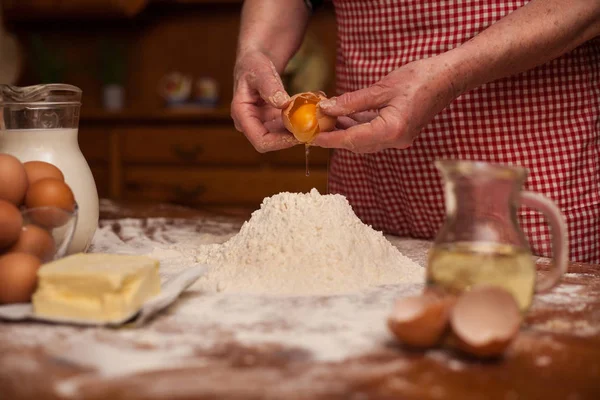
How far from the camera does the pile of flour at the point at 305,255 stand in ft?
3.34

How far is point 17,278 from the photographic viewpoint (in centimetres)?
85

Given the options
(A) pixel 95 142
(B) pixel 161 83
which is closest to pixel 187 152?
(A) pixel 95 142

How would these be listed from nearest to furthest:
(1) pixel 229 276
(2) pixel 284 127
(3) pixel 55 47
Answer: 1. (1) pixel 229 276
2. (2) pixel 284 127
3. (3) pixel 55 47

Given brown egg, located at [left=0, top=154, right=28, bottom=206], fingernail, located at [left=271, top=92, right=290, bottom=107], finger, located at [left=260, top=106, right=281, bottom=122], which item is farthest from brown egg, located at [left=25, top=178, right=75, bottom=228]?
finger, located at [left=260, top=106, right=281, bottom=122]

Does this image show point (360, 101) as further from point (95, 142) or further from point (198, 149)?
point (95, 142)

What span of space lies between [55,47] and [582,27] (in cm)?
335

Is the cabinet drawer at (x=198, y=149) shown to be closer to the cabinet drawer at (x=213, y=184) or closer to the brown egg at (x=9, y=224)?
the cabinet drawer at (x=213, y=184)

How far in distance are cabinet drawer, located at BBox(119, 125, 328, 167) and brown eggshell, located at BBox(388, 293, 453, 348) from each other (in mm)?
2590

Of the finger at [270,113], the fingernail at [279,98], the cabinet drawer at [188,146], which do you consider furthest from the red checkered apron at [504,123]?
the cabinet drawer at [188,146]

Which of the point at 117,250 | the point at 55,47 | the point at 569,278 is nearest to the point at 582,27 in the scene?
the point at 569,278

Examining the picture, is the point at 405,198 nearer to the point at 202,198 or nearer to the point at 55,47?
the point at 202,198

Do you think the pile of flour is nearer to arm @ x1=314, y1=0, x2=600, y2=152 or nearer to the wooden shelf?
arm @ x1=314, y1=0, x2=600, y2=152

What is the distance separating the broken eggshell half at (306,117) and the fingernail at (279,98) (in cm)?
1

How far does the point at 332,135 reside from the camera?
4.11ft
